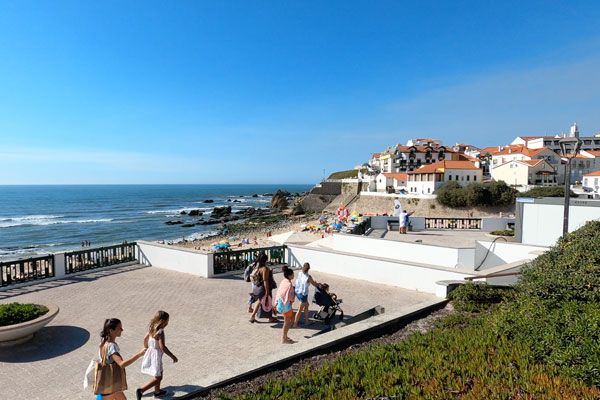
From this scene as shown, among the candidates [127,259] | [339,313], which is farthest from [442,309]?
[127,259]

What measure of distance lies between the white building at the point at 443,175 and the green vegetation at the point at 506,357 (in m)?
56.6

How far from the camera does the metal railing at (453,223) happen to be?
2234cm

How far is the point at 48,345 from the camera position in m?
6.96

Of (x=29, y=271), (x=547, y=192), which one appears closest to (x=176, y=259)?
(x=29, y=271)

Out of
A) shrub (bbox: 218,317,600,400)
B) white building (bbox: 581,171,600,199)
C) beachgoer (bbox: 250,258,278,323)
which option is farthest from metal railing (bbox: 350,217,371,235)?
white building (bbox: 581,171,600,199)

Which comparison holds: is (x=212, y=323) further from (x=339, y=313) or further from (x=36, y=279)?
(x=36, y=279)

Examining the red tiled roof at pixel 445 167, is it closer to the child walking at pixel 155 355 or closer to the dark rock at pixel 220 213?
the dark rock at pixel 220 213

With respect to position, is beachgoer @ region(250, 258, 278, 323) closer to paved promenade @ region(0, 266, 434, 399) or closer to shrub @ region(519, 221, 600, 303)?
paved promenade @ region(0, 266, 434, 399)

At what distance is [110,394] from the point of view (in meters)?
4.40

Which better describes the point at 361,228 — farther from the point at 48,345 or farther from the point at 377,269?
the point at 48,345

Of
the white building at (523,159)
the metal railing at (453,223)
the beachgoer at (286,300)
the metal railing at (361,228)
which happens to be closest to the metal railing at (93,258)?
the beachgoer at (286,300)

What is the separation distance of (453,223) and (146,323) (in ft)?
62.9

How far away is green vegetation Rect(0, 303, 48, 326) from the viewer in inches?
265

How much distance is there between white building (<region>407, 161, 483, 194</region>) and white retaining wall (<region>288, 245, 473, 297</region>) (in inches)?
1995
